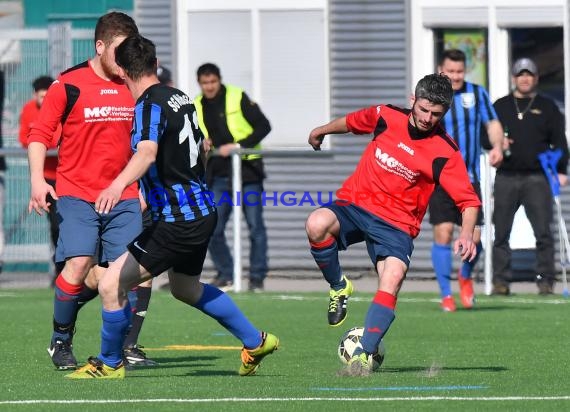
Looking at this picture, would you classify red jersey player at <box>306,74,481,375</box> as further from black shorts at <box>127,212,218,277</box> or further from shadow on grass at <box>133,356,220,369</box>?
black shorts at <box>127,212,218,277</box>

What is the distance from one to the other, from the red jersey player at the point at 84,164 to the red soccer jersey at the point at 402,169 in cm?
144

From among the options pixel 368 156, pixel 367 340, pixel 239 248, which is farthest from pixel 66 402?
pixel 239 248

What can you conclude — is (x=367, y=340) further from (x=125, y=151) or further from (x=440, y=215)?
(x=440, y=215)

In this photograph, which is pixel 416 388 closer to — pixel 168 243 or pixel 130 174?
pixel 168 243

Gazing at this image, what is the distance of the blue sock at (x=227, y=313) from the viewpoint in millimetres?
9836

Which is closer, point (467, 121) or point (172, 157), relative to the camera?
point (172, 157)

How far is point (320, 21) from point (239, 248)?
330 cm

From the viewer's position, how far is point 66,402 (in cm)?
866

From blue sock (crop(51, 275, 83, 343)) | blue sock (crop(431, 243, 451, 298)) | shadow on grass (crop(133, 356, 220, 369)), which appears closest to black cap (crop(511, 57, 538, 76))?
blue sock (crop(431, 243, 451, 298))

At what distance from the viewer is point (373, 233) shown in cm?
1024

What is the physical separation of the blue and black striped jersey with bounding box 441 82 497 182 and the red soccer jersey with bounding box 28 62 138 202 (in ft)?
16.4

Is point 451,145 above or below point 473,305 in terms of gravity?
above

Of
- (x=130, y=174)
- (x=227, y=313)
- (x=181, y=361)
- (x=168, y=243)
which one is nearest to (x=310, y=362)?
(x=181, y=361)

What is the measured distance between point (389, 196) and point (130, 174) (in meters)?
1.96
